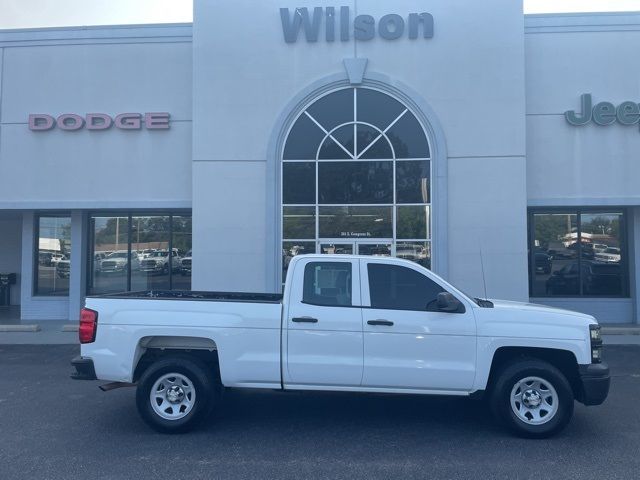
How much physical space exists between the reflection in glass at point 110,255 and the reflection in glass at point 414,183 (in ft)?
25.6

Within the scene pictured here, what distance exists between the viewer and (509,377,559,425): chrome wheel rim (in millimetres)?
6281

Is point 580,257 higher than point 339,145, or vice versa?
point 339,145

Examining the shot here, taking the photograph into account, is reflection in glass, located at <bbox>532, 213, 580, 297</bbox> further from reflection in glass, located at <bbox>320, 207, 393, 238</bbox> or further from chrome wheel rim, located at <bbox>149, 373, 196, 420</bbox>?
chrome wheel rim, located at <bbox>149, 373, 196, 420</bbox>

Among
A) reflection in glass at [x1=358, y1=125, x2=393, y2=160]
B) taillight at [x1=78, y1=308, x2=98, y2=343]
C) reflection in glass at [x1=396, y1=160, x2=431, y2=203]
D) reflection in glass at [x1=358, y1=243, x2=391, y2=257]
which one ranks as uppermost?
reflection in glass at [x1=358, y1=125, x2=393, y2=160]

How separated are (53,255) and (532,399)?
14.6 metres

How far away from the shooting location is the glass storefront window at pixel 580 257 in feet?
52.0

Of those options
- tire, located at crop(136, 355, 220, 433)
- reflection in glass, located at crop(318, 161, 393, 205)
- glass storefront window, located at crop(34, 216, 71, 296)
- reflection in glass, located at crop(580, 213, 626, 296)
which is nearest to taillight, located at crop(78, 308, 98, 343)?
tire, located at crop(136, 355, 220, 433)

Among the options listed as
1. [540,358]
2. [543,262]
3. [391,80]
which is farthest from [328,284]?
[543,262]

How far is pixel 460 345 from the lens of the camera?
6332mm

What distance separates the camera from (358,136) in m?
14.4

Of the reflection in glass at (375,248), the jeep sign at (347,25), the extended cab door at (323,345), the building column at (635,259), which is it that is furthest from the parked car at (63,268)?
the building column at (635,259)

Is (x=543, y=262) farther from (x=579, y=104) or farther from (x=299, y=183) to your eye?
(x=299, y=183)

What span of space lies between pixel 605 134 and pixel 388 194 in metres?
5.59

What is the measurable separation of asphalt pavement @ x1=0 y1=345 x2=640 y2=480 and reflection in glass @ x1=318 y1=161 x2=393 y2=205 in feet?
22.9
